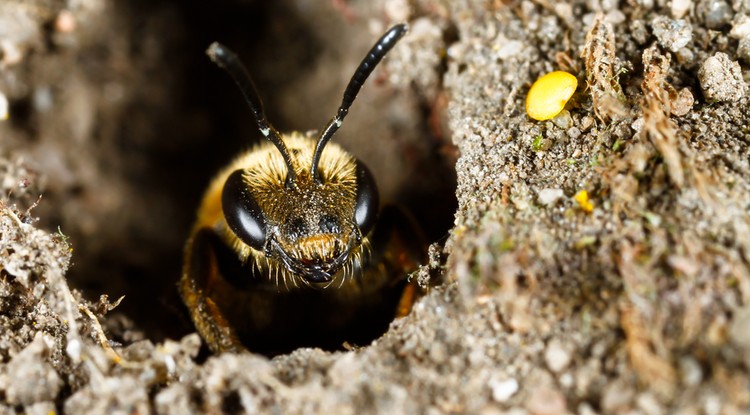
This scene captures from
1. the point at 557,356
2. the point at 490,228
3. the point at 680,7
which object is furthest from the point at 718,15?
the point at 557,356

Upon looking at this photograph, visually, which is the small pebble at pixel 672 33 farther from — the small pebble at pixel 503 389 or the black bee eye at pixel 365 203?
the small pebble at pixel 503 389

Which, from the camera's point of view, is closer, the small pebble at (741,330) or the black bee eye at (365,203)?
the small pebble at (741,330)

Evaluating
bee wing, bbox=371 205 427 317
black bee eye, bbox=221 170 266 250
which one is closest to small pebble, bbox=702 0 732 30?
bee wing, bbox=371 205 427 317

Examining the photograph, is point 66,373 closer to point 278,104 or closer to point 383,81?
point 383,81

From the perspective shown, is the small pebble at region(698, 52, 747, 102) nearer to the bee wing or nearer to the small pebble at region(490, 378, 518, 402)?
the small pebble at region(490, 378, 518, 402)

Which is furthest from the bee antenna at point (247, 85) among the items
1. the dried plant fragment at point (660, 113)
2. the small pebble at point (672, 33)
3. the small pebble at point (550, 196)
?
the small pebble at point (672, 33)

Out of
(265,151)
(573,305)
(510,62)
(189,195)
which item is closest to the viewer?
(573,305)

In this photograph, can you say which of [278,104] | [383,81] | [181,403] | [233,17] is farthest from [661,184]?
[233,17]
